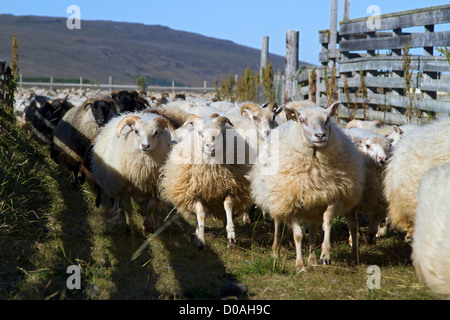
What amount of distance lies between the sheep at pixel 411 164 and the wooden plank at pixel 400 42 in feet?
9.85

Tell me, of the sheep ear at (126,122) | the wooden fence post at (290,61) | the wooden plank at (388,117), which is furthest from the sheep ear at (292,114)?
the wooden fence post at (290,61)

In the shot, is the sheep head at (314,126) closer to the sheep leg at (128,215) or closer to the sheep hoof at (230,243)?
the sheep hoof at (230,243)

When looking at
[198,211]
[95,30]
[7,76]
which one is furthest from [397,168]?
[95,30]

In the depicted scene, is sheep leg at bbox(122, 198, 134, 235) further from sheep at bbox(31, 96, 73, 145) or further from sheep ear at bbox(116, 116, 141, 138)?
sheep at bbox(31, 96, 73, 145)

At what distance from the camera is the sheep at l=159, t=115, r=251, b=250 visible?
20.1 feet

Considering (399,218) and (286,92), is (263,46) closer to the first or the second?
(286,92)

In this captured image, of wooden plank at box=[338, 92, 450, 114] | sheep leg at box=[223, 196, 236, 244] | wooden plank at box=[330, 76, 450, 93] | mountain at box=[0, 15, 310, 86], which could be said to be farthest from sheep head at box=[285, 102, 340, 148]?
mountain at box=[0, 15, 310, 86]

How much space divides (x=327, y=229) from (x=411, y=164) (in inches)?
40.9

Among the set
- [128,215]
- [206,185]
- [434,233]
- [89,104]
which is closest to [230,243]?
[206,185]

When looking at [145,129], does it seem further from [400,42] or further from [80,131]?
[400,42]

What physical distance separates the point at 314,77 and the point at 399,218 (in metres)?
7.88

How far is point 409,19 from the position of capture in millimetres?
8734

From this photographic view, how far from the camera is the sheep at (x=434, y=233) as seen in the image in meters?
3.46
